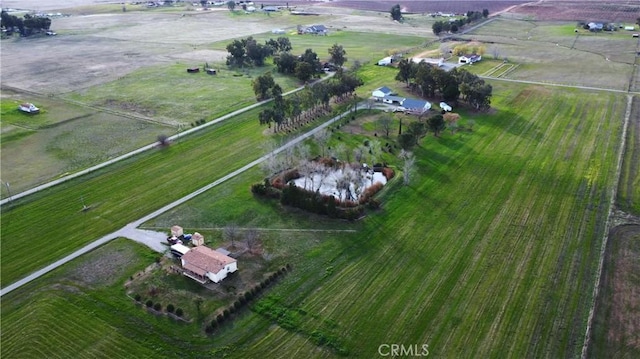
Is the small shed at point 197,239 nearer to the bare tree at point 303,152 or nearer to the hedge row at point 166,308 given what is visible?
the hedge row at point 166,308

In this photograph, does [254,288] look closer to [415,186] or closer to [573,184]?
[415,186]

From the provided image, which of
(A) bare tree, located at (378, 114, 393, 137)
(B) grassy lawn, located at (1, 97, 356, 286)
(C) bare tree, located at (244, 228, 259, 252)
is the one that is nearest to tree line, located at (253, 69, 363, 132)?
(B) grassy lawn, located at (1, 97, 356, 286)

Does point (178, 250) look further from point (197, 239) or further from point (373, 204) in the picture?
point (373, 204)

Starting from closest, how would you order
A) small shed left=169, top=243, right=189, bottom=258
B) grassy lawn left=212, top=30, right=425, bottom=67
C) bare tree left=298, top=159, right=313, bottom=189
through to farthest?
small shed left=169, top=243, right=189, bottom=258
bare tree left=298, top=159, right=313, bottom=189
grassy lawn left=212, top=30, right=425, bottom=67

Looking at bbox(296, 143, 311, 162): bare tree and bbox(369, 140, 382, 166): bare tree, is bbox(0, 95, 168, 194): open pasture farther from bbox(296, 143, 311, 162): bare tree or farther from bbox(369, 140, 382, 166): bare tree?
bbox(369, 140, 382, 166): bare tree

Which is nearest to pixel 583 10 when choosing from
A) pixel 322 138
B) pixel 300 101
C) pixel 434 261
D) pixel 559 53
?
pixel 559 53

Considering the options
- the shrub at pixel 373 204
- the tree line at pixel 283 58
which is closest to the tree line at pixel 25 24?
the tree line at pixel 283 58
